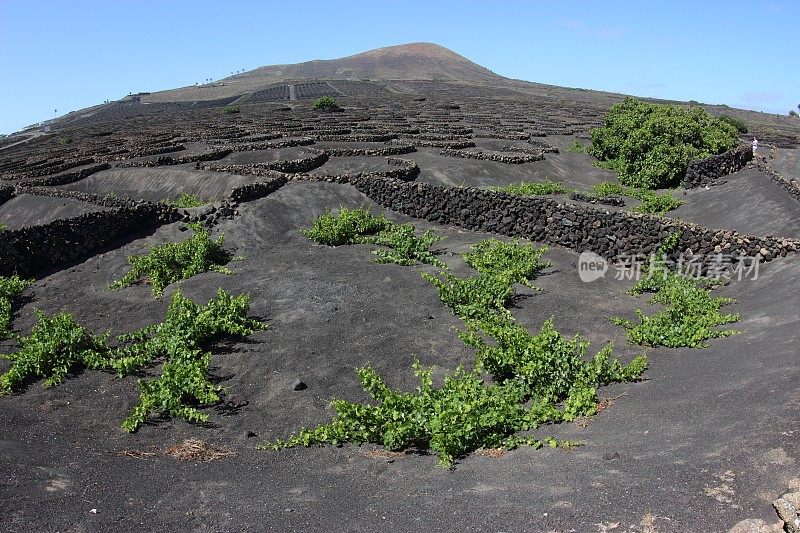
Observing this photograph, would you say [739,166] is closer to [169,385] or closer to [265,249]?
[265,249]

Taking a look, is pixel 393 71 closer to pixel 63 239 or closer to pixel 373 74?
pixel 373 74

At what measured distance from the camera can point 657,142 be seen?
106 ft

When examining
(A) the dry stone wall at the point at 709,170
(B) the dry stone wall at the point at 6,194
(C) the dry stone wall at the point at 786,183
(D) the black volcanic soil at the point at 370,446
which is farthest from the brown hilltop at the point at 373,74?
(D) the black volcanic soil at the point at 370,446

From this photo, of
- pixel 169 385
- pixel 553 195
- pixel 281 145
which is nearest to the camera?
pixel 169 385

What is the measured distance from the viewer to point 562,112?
79.4 m

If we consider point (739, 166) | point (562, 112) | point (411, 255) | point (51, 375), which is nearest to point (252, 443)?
point (51, 375)

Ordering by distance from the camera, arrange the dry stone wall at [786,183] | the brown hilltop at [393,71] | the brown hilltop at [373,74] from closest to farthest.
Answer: the dry stone wall at [786,183] → the brown hilltop at [373,74] → the brown hilltop at [393,71]

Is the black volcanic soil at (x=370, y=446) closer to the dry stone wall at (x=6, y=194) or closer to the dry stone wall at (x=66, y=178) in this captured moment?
the dry stone wall at (x=6, y=194)

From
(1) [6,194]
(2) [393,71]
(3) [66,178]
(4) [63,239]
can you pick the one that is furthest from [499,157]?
(2) [393,71]

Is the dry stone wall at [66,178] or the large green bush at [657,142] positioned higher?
the large green bush at [657,142]

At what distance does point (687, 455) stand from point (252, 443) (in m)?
5.75

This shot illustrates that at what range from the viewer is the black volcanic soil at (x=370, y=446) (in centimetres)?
607

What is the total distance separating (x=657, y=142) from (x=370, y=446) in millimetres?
28641

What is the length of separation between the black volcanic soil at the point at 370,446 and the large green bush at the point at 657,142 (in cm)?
1041
